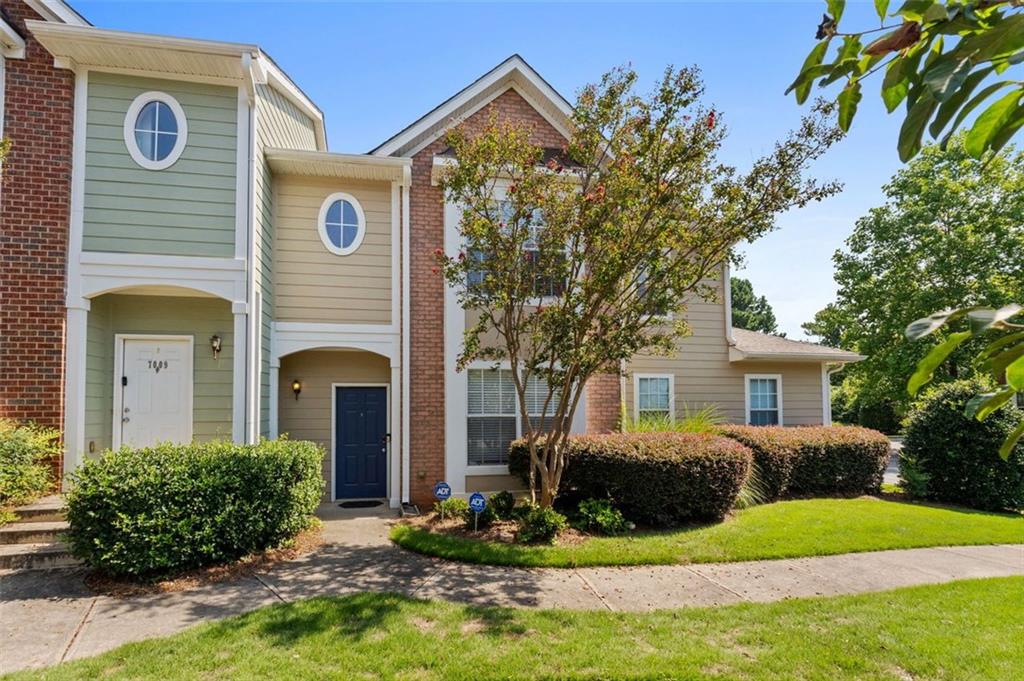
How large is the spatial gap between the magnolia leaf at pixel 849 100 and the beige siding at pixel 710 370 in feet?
35.5

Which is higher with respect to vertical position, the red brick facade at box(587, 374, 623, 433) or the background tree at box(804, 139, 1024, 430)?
the background tree at box(804, 139, 1024, 430)

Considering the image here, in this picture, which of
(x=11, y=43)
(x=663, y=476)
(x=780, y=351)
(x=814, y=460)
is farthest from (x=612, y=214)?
(x=11, y=43)

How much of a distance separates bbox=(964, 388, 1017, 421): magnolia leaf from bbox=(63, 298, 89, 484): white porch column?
9260 millimetres

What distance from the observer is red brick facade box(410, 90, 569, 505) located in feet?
32.6

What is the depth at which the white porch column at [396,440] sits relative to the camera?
9.88 meters

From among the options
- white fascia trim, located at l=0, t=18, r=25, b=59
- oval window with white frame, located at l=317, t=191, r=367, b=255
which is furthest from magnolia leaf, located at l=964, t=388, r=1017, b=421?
white fascia trim, located at l=0, t=18, r=25, b=59

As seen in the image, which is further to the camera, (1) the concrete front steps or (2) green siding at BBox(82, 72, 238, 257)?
(2) green siding at BBox(82, 72, 238, 257)

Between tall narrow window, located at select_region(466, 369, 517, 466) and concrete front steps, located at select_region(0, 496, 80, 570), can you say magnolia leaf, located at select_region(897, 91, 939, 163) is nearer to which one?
concrete front steps, located at select_region(0, 496, 80, 570)

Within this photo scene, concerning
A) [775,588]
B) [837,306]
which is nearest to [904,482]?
[775,588]

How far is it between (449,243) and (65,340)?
5.79 metres

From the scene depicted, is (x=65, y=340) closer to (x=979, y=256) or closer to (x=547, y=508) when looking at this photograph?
(x=547, y=508)

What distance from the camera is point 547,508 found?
7754mm

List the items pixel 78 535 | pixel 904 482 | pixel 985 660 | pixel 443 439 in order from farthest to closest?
pixel 904 482, pixel 443 439, pixel 78 535, pixel 985 660

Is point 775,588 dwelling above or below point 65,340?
below
